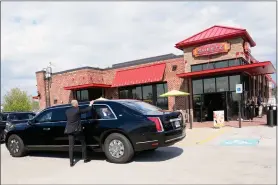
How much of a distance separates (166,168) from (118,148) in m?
1.39

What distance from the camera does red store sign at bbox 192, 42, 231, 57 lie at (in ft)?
62.4

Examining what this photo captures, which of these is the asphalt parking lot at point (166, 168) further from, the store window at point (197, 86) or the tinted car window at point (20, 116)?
the store window at point (197, 86)

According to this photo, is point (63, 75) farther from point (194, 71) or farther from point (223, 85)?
point (223, 85)

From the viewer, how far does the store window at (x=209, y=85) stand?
1983cm

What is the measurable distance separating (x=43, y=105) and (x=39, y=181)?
79.1 ft

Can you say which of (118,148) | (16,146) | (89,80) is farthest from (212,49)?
(16,146)

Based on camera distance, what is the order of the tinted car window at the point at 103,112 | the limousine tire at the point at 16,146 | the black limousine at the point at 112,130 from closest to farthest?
the black limousine at the point at 112,130 → the tinted car window at the point at 103,112 → the limousine tire at the point at 16,146

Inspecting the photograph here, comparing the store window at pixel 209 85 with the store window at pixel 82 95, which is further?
the store window at pixel 82 95

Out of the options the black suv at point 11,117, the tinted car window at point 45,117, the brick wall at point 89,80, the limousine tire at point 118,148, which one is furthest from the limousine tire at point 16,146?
the brick wall at point 89,80

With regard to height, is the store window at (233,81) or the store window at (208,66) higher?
the store window at (208,66)

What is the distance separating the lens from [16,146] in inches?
343

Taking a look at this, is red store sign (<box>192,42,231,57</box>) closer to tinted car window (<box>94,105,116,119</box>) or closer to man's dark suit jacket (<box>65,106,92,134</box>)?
tinted car window (<box>94,105,116,119</box>)

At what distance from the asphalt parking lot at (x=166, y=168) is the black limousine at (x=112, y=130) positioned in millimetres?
388

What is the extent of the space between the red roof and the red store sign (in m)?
0.41
